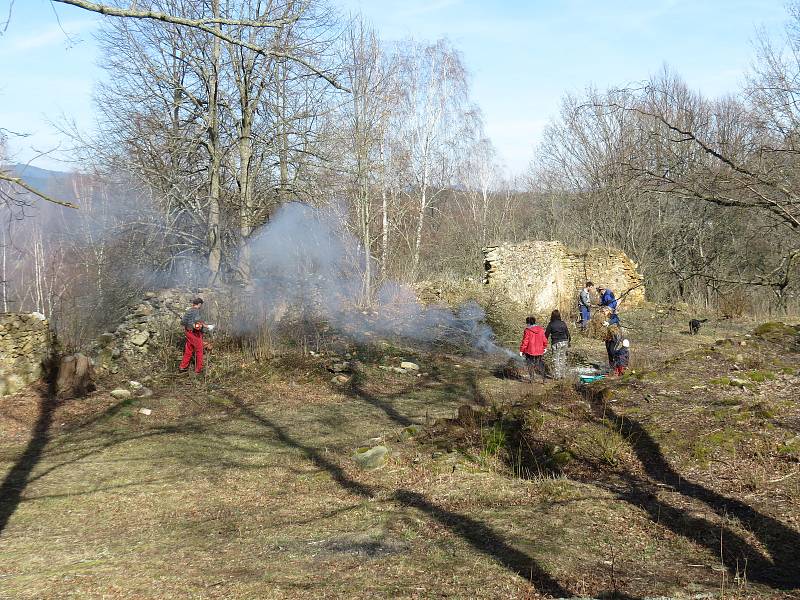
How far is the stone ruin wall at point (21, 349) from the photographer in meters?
11.9

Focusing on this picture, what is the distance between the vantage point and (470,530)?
557 cm

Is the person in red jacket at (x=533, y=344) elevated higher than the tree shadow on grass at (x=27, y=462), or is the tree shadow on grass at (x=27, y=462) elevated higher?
the person in red jacket at (x=533, y=344)

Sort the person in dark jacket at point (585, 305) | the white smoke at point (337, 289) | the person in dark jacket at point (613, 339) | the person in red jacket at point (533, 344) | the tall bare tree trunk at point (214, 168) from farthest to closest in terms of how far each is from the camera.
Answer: the person in dark jacket at point (585, 305), the white smoke at point (337, 289), the tall bare tree trunk at point (214, 168), the person in red jacket at point (533, 344), the person in dark jacket at point (613, 339)

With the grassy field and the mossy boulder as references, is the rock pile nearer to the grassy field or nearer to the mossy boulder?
the grassy field

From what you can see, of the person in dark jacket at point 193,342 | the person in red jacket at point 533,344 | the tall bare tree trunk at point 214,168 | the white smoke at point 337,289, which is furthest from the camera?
the white smoke at point 337,289

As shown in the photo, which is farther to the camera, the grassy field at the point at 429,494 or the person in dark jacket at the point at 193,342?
the person in dark jacket at the point at 193,342

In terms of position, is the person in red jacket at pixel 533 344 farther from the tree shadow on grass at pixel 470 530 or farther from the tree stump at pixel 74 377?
the tree stump at pixel 74 377

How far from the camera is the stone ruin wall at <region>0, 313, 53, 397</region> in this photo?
11867mm

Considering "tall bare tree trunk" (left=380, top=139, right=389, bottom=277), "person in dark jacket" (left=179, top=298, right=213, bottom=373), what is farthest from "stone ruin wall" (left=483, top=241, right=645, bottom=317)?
"person in dark jacket" (left=179, top=298, right=213, bottom=373)

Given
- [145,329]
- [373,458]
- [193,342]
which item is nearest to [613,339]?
[373,458]

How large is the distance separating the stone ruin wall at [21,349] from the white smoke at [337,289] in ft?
18.4

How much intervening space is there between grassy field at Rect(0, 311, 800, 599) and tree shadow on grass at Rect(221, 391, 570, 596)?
2cm

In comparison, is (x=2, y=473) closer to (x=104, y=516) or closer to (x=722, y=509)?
(x=104, y=516)

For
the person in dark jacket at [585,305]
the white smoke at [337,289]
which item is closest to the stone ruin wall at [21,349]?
the white smoke at [337,289]
